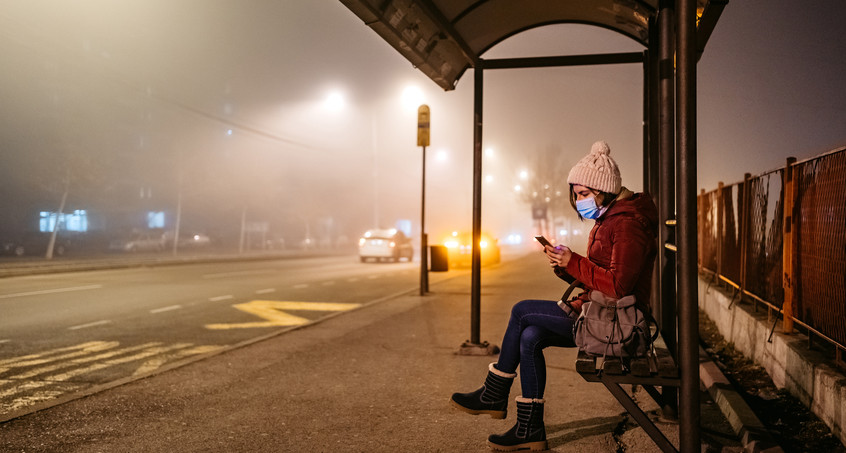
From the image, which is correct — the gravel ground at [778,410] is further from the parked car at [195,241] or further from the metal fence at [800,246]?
the parked car at [195,241]

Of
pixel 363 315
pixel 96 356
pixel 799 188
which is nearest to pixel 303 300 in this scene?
pixel 363 315

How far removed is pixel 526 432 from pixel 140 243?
161 ft

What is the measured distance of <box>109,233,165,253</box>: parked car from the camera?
1852 inches

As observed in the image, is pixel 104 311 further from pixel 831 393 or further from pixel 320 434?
pixel 831 393

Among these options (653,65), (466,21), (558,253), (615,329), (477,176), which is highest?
(466,21)

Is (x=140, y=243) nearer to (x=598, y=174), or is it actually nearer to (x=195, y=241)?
(x=195, y=241)

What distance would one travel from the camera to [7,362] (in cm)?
741

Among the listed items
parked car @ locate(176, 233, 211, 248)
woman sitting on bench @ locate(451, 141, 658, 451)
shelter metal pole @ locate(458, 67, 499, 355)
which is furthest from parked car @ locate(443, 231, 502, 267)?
parked car @ locate(176, 233, 211, 248)

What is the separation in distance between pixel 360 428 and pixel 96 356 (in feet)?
15.3

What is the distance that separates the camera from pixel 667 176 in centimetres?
482

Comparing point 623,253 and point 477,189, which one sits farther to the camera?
point 477,189

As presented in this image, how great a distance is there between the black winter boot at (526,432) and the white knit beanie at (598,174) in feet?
4.41

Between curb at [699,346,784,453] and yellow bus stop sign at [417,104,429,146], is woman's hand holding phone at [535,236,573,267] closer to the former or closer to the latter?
curb at [699,346,784,453]

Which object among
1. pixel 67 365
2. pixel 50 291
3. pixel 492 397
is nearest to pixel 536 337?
pixel 492 397
